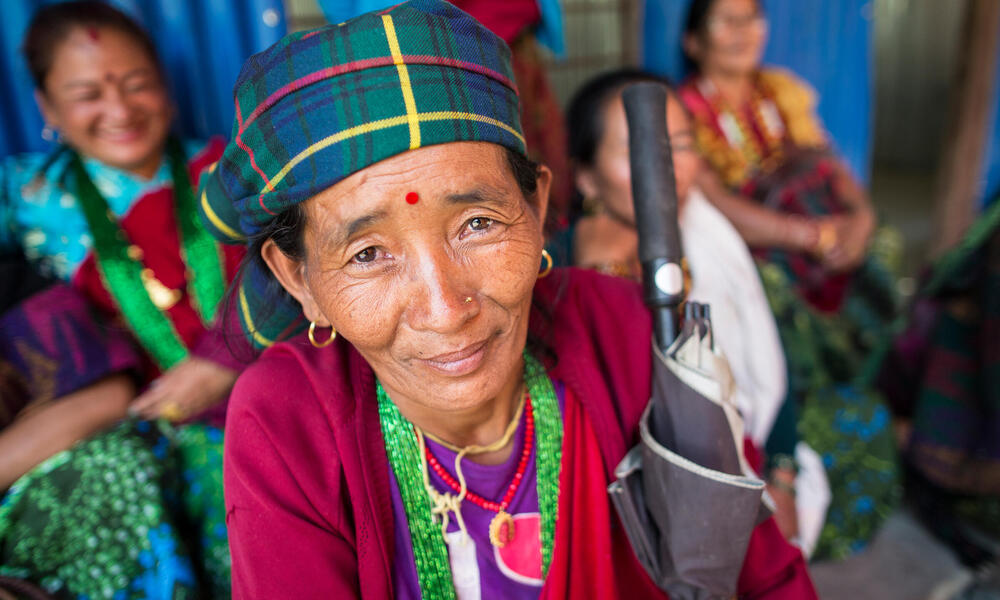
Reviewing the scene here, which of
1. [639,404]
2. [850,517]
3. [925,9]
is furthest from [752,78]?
[925,9]

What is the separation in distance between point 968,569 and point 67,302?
321 cm

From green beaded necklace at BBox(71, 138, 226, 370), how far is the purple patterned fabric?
0.13 meters

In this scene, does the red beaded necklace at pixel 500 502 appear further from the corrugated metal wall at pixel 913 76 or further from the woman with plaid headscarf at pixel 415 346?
the corrugated metal wall at pixel 913 76

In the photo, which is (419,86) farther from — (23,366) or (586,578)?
(23,366)

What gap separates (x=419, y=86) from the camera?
3.29 ft

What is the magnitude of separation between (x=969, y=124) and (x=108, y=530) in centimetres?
470

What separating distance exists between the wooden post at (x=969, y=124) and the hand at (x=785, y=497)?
2.85 meters

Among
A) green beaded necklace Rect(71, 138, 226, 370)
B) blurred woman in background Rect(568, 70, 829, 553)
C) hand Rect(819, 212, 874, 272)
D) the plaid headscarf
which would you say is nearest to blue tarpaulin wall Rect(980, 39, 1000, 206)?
hand Rect(819, 212, 874, 272)

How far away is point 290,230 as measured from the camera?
3.67 feet

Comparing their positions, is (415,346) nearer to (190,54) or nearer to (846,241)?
(190,54)

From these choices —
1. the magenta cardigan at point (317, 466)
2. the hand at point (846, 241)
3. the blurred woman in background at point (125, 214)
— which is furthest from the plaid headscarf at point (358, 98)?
the hand at point (846, 241)

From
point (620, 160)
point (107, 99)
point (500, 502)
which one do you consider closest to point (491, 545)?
point (500, 502)

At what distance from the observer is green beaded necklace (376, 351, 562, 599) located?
127 cm

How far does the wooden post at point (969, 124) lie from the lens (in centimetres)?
383
